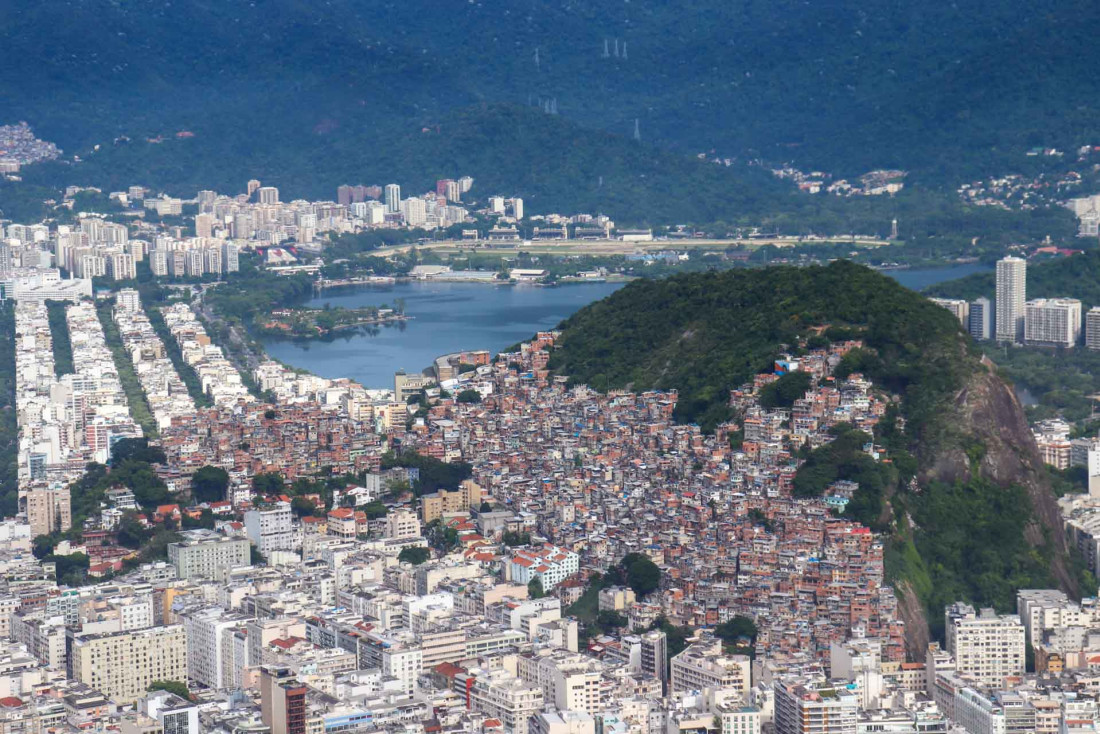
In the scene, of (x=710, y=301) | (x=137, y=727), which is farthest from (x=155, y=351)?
(x=137, y=727)

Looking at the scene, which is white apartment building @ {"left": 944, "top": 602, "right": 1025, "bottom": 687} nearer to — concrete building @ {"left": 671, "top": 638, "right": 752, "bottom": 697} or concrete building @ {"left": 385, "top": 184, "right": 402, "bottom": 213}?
concrete building @ {"left": 671, "top": 638, "right": 752, "bottom": 697}

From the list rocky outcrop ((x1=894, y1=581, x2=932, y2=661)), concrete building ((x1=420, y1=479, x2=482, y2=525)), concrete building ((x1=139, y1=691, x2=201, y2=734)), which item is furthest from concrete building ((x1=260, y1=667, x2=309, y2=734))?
concrete building ((x1=420, y1=479, x2=482, y2=525))

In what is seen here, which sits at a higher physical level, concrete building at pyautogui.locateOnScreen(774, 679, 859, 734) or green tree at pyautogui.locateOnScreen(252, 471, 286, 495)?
green tree at pyautogui.locateOnScreen(252, 471, 286, 495)

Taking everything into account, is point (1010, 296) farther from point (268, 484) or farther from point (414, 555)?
point (414, 555)

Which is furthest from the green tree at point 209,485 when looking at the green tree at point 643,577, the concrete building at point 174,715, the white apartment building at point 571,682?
the concrete building at point 174,715

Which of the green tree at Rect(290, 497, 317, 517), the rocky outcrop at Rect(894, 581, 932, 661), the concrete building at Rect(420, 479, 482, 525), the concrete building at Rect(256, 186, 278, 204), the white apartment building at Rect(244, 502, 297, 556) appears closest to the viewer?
the rocky outcrop at Rect(894, 581, 932, 661)

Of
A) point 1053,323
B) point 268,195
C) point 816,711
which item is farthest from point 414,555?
point 268,195

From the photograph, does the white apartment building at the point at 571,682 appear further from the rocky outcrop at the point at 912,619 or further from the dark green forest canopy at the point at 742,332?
the dark green forest canopy at the point at 742,332
